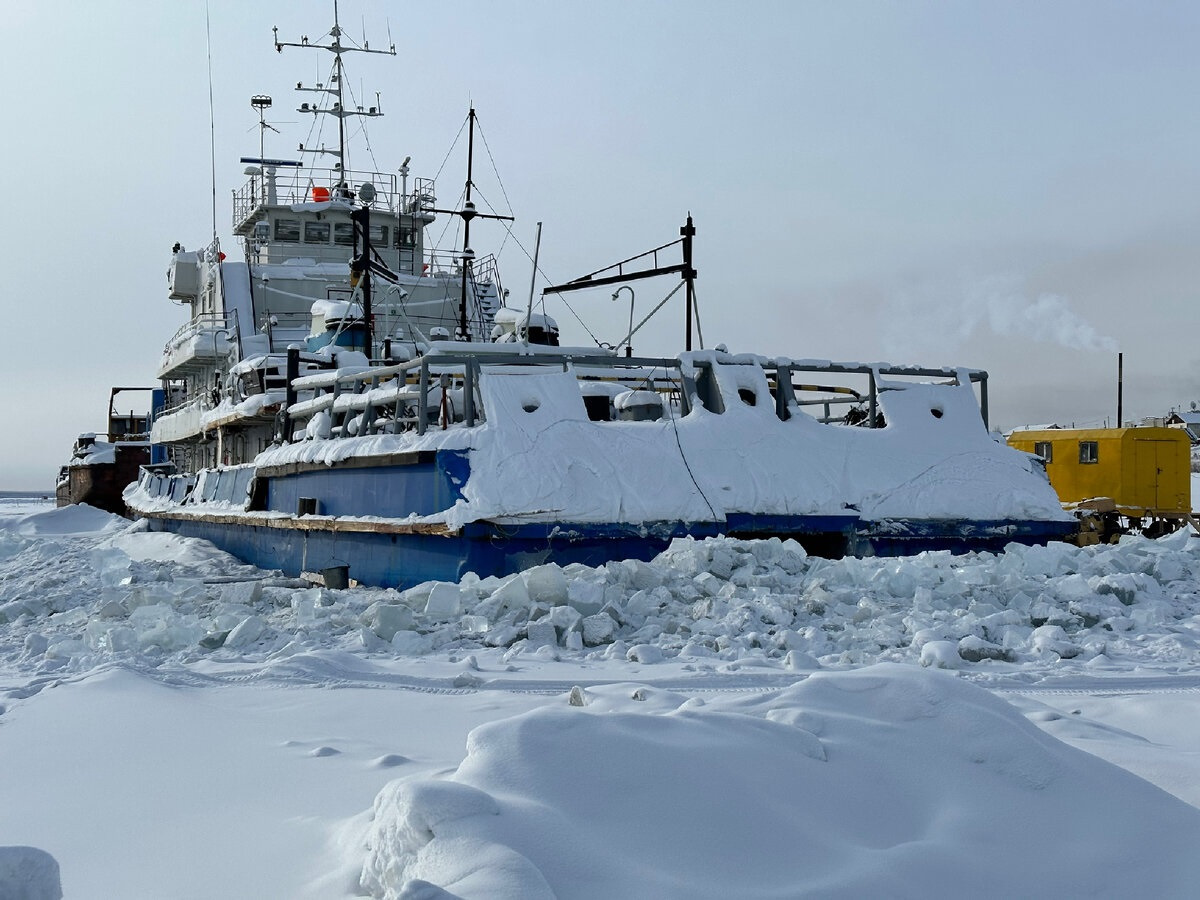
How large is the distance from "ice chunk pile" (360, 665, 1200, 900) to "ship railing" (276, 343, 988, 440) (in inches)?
210

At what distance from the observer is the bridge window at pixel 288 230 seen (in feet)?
69.7

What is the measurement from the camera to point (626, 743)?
2.43 metres

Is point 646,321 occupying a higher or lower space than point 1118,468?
higher

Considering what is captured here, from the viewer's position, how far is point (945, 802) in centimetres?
246

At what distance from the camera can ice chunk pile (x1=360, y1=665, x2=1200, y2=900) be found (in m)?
1.99

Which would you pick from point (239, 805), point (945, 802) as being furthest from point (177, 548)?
point (945, 802)

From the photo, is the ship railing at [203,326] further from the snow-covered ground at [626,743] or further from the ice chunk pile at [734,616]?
the snow-covered ground at [626,743]

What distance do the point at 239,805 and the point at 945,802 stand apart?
5.51 feet

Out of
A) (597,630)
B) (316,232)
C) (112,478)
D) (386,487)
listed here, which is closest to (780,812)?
(597,630)

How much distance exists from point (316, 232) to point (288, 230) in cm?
52

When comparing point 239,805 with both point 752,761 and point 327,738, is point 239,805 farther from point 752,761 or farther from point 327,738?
point 752,761

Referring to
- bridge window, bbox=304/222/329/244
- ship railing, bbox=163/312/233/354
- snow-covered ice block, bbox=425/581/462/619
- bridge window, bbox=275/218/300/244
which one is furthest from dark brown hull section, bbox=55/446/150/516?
snow-covered ice block, bbox=425/581/462/619

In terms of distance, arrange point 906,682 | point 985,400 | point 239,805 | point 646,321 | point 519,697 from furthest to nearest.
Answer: point 646,321, point 985,400, point 519,697, point 906,682, point 239,805

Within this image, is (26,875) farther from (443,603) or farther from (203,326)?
(203,326)
